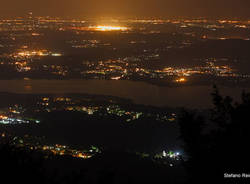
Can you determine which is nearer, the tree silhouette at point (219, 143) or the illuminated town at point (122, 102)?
the tree silhouette at point (219, 143)

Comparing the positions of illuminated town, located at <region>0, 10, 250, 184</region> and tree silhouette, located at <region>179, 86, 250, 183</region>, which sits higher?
illuminated town, located at <region>0, 10, 250, 184</region>

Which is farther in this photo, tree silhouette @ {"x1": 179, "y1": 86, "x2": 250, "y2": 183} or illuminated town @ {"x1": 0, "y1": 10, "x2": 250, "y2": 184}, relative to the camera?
illuminated town @ {"x1": 0, "y1": 10, "x2": 250, "y2": 184}

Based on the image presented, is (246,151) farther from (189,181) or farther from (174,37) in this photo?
(174,37)

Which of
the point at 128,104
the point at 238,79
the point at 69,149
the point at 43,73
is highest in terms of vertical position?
the point at 43,73

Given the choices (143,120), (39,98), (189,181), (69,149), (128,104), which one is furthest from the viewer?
(39,98)

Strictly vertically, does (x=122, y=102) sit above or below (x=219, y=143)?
above

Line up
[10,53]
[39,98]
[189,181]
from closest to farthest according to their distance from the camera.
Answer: [189,181]
[39,98]
[10,53]

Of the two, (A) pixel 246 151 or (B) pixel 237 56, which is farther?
(B) pixel 237 56

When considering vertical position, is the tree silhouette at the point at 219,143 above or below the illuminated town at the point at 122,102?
below

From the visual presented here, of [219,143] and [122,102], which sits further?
[122,102]

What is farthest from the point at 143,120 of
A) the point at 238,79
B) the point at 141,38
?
the point at 141,38

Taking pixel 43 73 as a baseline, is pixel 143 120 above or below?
below
